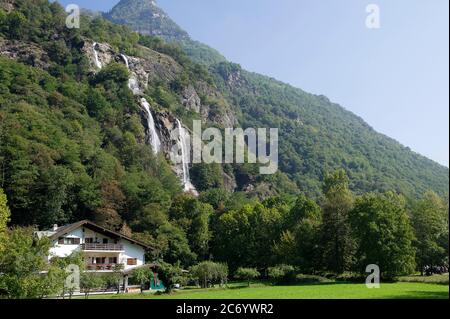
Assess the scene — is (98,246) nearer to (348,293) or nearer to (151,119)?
(348,293)

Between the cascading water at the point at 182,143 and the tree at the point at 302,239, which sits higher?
the cascading water at the point at 182,143

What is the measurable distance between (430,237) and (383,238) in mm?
11603

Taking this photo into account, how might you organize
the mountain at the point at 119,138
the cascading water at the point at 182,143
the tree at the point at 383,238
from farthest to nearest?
the cascading water at the point at 182,143
the mountain at the point at 119,138
the tree at the point at 383,238

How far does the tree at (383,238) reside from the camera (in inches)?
1692

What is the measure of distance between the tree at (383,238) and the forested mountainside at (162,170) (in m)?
0.18

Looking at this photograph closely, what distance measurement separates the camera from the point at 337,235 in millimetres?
51781

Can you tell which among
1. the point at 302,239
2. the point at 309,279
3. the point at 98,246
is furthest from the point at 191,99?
the point at 309,279

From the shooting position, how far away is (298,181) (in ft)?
486

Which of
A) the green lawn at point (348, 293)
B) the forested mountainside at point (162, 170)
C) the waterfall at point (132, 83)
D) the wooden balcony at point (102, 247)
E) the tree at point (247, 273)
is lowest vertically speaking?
the tree at point (247, 273)

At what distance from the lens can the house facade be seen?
4750 centimetres

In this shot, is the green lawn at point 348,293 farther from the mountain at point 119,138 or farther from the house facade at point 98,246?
the mountain at point 119,138

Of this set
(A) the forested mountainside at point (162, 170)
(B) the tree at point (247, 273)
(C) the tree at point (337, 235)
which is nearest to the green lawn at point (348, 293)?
(A) the forested mountainside at point (162, 170)

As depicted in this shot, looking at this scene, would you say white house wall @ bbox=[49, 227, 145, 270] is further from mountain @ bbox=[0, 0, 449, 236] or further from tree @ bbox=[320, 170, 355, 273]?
tree @ bbox=[320, 170, 355, 273]
